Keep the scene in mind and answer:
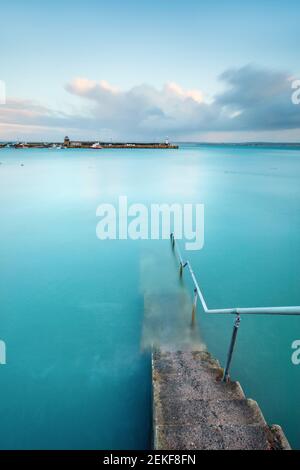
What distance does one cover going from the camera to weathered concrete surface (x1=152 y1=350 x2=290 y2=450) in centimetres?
258

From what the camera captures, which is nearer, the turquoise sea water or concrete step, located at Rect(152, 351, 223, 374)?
concrete step, located at Rect(152, 351, 223, 374)

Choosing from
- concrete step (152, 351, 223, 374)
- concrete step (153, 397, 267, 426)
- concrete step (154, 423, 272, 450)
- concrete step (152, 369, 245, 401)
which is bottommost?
concrete step (154, 423, 272, 450)

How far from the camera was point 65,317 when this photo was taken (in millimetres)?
5957

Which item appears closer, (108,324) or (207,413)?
(207,413)

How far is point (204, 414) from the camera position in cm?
288

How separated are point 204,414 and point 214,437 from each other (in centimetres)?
26

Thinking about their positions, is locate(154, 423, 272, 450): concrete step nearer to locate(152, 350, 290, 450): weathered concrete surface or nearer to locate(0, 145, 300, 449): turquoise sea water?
locate(152, 350, 290, 450): weathered concrete surface

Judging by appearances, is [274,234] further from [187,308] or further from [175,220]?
[187,308]

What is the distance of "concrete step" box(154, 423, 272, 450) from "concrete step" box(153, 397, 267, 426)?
0.05 meters

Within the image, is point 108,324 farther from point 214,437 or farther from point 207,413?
point 214,437

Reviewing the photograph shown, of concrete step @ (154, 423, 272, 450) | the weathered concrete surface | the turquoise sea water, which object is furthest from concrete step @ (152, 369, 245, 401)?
the turquoise sea water

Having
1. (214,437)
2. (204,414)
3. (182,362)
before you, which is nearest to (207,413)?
(204,414)

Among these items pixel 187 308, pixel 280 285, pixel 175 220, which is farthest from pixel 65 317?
pixel 175 220

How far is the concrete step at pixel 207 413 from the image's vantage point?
279cm
